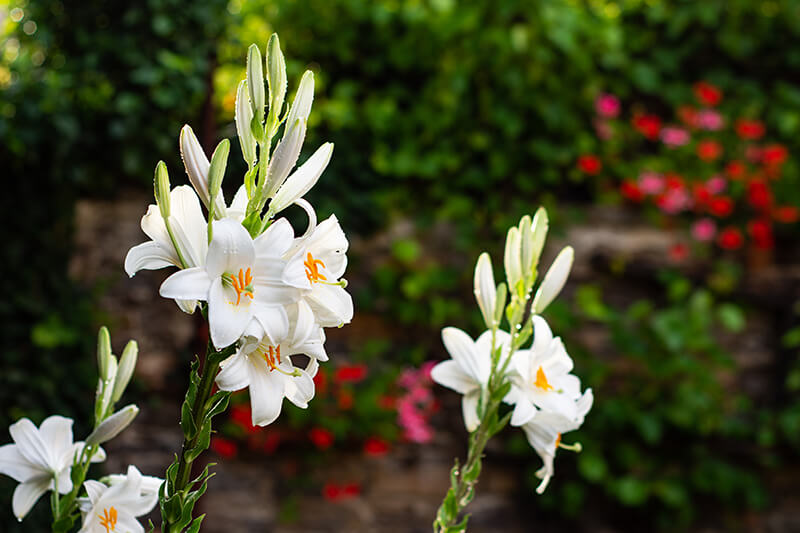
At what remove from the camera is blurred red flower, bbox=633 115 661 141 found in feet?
9.81

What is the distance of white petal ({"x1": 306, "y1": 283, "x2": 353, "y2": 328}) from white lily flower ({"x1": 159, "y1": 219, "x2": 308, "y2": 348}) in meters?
0.05

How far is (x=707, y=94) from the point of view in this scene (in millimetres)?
3006

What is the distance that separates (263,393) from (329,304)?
0.33ft

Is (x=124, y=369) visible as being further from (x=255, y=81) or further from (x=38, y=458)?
(x=255, y=81)

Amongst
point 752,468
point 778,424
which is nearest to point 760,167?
point 778,424

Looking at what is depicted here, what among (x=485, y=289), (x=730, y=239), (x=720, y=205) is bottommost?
(x=485, y=289)

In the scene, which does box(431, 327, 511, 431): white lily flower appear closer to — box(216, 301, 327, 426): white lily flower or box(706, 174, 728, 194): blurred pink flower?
box(216, 301, 327, 426): white lily flower

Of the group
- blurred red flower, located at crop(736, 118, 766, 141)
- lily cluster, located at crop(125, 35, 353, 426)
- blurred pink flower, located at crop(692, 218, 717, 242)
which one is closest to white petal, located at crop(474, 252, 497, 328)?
lily cluster, located at crop(125, 35, 353, 426)

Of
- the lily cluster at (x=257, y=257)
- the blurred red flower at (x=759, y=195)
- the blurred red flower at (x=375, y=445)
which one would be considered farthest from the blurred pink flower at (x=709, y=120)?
the lily cluster at (x=257, y=257)

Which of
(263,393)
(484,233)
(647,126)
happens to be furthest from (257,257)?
(647,126)

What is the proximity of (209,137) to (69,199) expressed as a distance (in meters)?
0.67

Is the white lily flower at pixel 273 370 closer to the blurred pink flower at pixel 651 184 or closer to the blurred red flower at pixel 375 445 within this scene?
the blurred red flower at pixel 375 445

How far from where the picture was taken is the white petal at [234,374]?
0.60m

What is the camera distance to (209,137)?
2.11 meters
